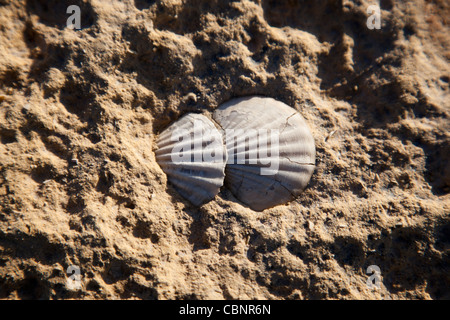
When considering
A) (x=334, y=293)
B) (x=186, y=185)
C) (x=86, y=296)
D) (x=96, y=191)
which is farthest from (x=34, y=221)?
(x=334, y=293)

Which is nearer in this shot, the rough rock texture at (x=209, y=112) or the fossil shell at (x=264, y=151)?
the rough rock texture at (x=209, y=112)

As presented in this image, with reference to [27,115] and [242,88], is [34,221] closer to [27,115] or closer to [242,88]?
[27,115]

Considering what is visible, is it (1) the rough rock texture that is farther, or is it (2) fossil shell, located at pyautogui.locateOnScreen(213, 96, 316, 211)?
(2) fossil shell, located at pyautogui.locateOnScreen(213, 96, 316, 211)

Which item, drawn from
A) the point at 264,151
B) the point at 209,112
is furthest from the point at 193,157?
the point at 264,151

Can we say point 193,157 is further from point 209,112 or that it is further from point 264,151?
point 264,151
